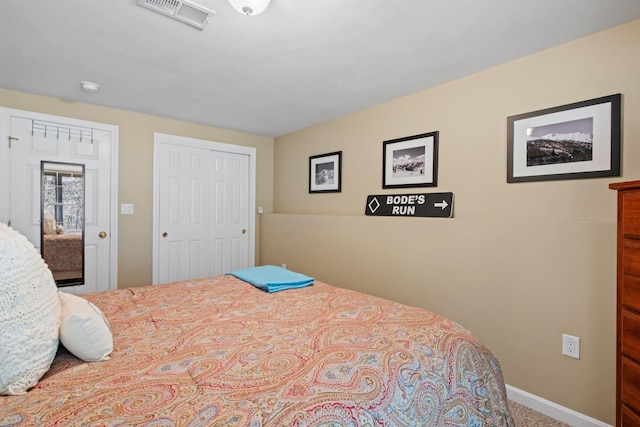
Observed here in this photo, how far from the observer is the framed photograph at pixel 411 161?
2.70 m

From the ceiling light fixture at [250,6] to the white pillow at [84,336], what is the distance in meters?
1.53

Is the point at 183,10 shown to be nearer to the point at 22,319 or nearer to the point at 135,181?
the point at 22,319

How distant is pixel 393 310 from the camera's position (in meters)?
1.63

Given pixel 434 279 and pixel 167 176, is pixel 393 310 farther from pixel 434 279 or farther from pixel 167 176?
pixel 167 176

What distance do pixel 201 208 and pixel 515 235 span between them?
3.45 metres

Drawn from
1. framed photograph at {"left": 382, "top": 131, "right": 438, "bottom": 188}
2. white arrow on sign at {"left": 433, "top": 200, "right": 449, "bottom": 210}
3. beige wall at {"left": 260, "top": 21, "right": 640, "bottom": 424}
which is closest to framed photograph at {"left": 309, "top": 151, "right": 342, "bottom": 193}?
beige wall at {"left": 260, "top": 21, "right": 640, "bottom": 424}

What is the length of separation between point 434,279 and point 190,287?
185cm

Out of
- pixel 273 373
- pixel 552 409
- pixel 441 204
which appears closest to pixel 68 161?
pixel 273 373

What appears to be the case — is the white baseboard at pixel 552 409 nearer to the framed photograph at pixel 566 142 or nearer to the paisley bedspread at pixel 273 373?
the paisley bedspread at pixel 273 373

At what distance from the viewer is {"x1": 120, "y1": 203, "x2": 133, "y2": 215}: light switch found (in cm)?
343

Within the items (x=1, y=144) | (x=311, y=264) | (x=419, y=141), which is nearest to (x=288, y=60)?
(x=419, y=141)

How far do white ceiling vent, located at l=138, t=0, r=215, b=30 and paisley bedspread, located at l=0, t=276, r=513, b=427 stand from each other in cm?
162

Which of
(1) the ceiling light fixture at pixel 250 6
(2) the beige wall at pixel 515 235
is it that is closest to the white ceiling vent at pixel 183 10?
(1) the ceiling light fixture at pixel 250 6

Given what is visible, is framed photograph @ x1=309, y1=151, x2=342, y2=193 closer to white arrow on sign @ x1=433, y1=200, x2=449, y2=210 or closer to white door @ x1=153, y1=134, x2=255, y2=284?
white door @ x1=153, y1=134, x2=255, y2=284
